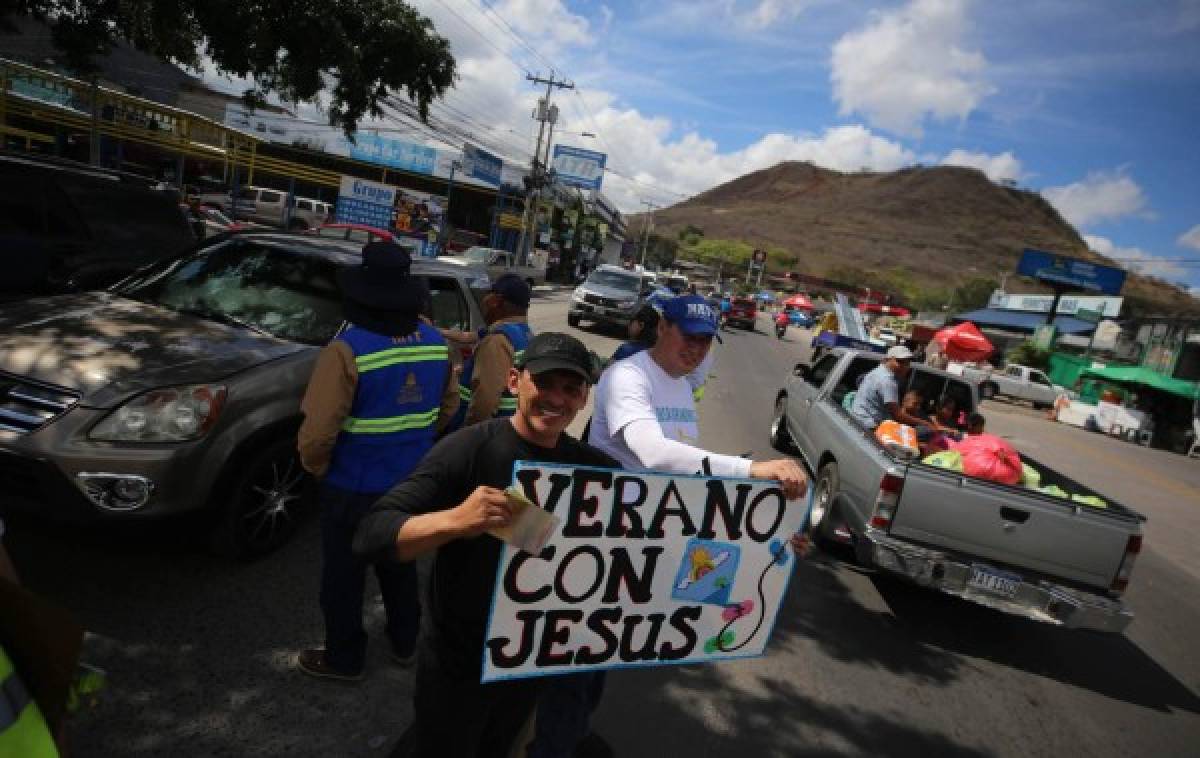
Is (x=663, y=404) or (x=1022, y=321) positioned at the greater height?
(x=1022, y=321)

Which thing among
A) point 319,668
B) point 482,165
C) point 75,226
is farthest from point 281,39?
point 482,165

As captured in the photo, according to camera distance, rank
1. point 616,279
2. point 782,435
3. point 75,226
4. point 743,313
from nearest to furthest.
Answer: point 75,226 < point 782,435 < point 616,279 < point 743,313

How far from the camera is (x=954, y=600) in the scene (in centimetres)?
565

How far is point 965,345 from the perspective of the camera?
30.3ft

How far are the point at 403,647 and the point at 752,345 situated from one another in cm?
2682

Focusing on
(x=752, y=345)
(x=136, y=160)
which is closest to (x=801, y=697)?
(x=752, y=345)

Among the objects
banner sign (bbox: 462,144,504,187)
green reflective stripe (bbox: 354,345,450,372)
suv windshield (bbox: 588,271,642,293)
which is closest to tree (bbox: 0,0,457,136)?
suv windshield (bbox: 588,271,642,293)

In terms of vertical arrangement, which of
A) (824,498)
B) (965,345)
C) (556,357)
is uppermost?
(965,345)

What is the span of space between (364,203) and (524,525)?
79.8 ft

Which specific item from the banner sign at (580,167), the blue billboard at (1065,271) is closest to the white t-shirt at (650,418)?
the banner sign at (580,167)

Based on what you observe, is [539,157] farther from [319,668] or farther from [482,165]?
[319,668]

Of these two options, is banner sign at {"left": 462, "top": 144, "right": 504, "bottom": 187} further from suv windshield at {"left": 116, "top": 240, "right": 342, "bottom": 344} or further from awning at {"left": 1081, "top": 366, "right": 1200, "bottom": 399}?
suv windshield at {"left": 116, "top": 240, "right": 342, "bottom": 344}

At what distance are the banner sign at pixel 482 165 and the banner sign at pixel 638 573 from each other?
119 feet

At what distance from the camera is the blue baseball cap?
2.79 meters
